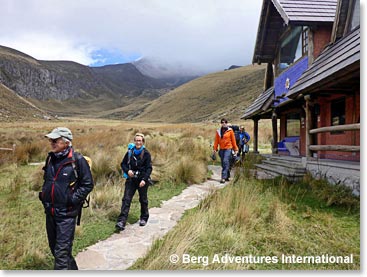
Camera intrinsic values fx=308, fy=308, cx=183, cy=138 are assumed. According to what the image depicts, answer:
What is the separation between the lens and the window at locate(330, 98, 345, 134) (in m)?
8.66

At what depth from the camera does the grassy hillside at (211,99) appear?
276ft

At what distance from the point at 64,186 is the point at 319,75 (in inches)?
230

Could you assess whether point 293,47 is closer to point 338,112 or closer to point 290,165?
point 338,112

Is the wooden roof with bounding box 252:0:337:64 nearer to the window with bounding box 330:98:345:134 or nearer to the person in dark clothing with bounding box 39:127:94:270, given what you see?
the window with bounding box 330:98:345:134

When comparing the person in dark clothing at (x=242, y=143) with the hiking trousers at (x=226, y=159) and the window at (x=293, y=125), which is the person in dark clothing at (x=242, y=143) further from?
the hiking trousers at (x=226, y=159)

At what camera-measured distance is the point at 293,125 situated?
44.2ft

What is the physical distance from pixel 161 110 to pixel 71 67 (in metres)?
104

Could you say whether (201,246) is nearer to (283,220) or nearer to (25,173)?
(283,220)

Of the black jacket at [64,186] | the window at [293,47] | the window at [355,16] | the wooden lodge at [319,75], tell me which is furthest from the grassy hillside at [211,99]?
the black jacket at [64,186]

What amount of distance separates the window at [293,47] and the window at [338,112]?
1.84 meters

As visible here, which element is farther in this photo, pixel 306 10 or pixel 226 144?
pixel 306 10

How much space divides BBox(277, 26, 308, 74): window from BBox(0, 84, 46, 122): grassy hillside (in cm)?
5176

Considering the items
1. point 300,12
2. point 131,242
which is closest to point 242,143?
point 300,12

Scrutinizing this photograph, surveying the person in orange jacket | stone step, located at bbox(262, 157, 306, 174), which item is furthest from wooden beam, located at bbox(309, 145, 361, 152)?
the person in orange jacket
